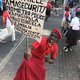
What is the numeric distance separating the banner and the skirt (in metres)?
0.53

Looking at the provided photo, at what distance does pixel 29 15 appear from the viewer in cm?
659

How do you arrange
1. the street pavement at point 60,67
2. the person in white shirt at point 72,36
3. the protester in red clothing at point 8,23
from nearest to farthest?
the street pavement at point 60,67 < the person in white shirt at point 72,36 < the protester in red clothing at point 8,23

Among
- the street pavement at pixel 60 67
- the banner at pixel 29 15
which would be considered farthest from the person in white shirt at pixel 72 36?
the banner at pixel 29 15

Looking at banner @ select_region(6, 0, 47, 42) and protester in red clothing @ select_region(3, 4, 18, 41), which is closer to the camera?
banner @ select_region(6, 0, 47, 42)

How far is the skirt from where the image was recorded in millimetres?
6875

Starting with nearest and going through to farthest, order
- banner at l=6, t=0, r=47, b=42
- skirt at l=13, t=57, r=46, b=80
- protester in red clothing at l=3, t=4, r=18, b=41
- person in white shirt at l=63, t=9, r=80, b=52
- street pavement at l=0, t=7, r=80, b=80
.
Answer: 1. banner at l=6, t=0, r=47, b=42
2. skirt at l=13, t=57, r=46, b=80
3. street pavement at l=0, t=7, r=80, b=80
4. person in white shirt at l=63, t=9, r=80, b=52
5. protester in red clothing at l=3, t=4, r=18, b=41

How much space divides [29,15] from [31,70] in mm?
1083

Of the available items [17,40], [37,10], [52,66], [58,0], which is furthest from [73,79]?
[58,0]

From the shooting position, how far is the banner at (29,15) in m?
6.47

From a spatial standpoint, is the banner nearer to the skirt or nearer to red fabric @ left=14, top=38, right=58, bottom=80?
red fabric @ left=14, top=38, right=58, bottom=80

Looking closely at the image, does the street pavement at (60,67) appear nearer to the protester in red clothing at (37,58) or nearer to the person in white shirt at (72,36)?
the person in white shirt at (72,36)

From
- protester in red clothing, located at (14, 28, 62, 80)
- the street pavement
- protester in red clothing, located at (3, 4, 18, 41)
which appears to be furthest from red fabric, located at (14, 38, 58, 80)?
protester in red clothing, located at (3, 4, 18, 41)

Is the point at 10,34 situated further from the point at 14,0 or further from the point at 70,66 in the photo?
the point at 14,0

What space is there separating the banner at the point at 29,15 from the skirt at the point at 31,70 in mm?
531
